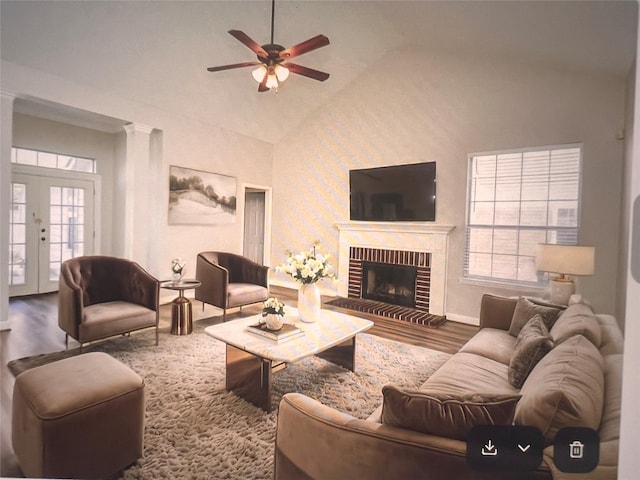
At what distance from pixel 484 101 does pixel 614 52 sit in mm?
1564

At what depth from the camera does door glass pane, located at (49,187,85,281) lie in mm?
4590

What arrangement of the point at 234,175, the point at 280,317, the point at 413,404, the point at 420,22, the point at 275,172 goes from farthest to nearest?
the point at 275,172
the point at 234,175
the point at 420,22
the point at 280,317
the point at 413,404

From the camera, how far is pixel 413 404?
2.91 ft

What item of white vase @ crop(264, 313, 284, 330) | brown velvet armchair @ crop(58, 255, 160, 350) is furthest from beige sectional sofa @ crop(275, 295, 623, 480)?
brown velvet armchair @ crop(58, 255, 160, 350)

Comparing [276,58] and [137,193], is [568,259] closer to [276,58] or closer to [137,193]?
[276,58]

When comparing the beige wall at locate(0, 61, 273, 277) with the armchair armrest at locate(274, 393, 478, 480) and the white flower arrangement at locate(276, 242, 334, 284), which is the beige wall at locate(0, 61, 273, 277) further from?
the armchair armrest at locate(274, 393, 478, 480)

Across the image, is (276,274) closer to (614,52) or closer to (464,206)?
(464,206)

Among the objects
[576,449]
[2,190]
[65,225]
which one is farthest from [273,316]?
[65,225]

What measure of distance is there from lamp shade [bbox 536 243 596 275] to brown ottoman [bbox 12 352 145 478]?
283cm

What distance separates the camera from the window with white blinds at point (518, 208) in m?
3.11

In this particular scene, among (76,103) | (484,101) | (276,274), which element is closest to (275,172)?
(276,274)

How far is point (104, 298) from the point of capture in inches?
114

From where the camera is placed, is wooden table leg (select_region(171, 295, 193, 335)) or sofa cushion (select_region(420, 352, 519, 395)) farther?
wooden table leg (select_region(171, 295, 193, 335))

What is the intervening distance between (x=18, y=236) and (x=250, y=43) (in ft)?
13.8
